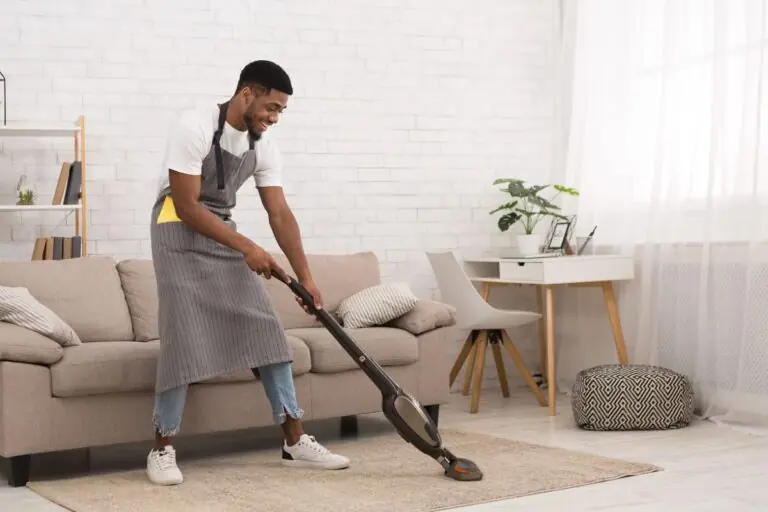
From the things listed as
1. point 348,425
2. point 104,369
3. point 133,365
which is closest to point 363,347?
point 348,425

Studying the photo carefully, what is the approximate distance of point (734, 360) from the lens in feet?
15.1

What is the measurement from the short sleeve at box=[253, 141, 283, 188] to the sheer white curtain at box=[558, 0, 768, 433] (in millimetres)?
1967

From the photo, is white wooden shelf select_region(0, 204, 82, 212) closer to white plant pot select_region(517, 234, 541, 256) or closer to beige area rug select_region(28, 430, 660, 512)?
beige area rug select_region(28, 430, 660, 512)

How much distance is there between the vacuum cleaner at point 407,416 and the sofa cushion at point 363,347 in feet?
2.41

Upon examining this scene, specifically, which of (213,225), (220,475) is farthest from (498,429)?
(213,225)

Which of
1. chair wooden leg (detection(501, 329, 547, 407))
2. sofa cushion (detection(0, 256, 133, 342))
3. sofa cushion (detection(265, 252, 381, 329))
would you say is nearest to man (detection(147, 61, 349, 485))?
sofa cushion (detection(0, 256, 133, 342))

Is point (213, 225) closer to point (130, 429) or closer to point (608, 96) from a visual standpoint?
point (130, 429)

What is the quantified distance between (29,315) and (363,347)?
1.26 meters

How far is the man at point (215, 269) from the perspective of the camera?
3451mm

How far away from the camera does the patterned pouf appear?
4.47 meters

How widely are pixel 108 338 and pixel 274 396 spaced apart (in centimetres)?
87

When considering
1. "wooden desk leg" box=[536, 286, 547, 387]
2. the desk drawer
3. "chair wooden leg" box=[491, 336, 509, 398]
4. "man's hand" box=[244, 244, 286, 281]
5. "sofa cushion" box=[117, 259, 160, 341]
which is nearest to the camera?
"man's hand" box=[244, 244, 286, 281]

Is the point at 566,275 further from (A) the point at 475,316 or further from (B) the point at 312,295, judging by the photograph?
(B) the point at 312,295

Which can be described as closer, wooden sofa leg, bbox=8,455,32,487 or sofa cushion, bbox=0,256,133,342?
wooden sofa leg, bbox=8,455,32,487
